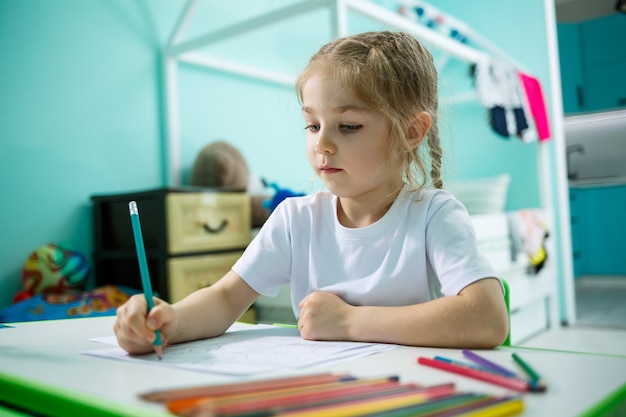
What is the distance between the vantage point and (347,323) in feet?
2.06

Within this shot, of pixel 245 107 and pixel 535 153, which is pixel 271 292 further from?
pixel 535 153

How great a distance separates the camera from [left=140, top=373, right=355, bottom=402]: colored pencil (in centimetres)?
35

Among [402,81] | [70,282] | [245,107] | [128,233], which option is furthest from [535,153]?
[402,81]

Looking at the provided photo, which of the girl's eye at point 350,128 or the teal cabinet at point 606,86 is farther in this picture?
the teal cabinet at point 606,86

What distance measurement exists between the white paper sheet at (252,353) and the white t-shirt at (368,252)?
138 mm

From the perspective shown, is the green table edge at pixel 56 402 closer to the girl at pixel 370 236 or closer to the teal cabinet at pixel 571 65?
the girl at pixel 370 236

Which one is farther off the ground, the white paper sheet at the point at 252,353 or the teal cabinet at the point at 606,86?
the teal cabinet at the point at 606,86

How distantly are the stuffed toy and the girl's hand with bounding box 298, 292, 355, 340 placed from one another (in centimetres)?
155

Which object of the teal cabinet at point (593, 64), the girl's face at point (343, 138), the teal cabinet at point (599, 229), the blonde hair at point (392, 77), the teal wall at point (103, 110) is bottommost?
the teal cabinet at point (599, 229)

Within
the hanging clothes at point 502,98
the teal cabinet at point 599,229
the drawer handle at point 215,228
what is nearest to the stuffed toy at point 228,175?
the drawer handle at point 215,228

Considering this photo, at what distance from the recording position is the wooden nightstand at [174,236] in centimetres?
187

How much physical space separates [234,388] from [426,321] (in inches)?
11.2

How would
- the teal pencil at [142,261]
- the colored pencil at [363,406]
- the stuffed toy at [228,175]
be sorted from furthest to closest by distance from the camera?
the stuffed toy at [228,175] → the teal pencil at [142,261] → the colored pencil at [363,406]

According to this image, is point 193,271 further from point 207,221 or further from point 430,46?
point 430,46
